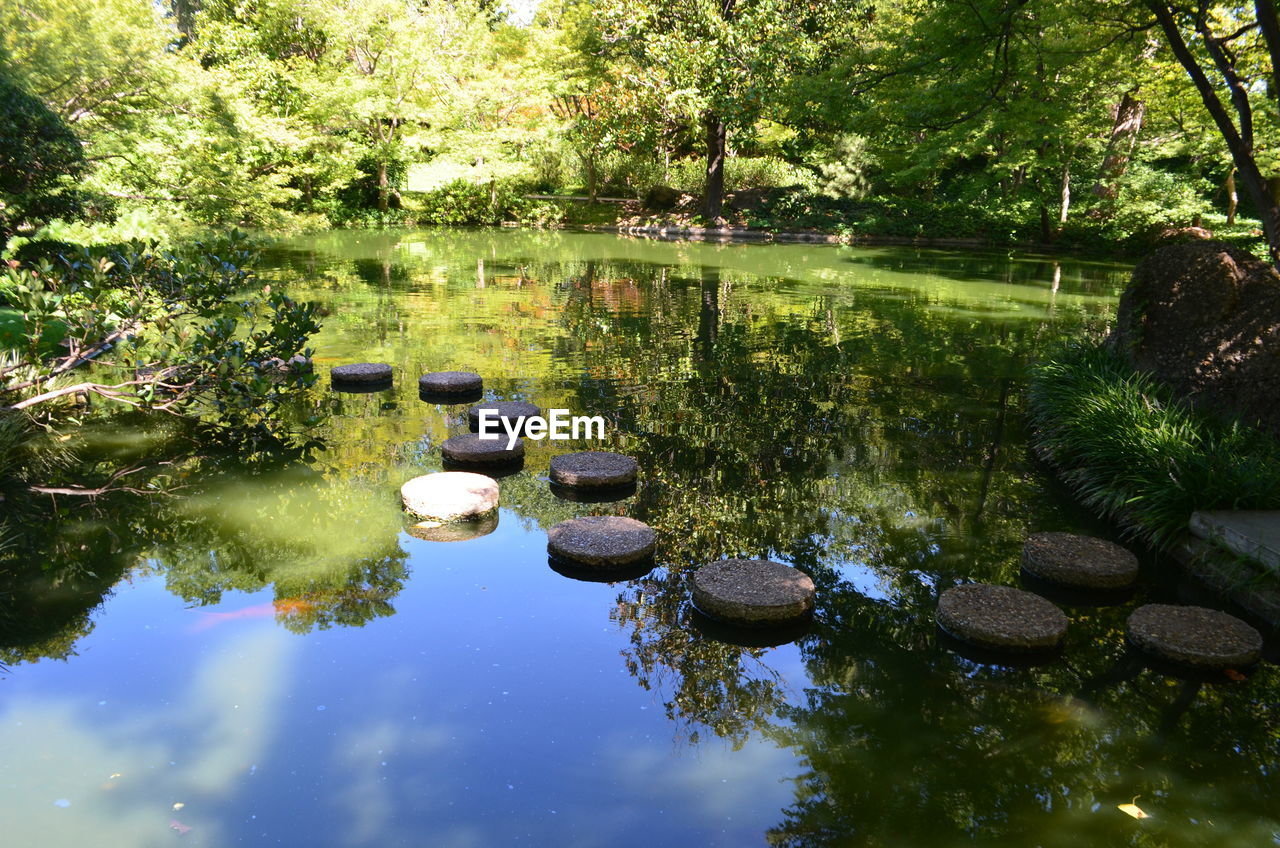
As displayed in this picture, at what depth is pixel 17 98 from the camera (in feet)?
25.0

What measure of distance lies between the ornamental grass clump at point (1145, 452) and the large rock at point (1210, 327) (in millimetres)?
160

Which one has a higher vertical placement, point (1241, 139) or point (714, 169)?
point (714, 169)

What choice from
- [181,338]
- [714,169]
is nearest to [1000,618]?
[181,338]

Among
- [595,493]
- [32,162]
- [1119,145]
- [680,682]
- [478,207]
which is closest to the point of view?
[680,682]

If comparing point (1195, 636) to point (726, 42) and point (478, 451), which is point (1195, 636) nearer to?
point (478, 451)

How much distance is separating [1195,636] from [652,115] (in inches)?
939

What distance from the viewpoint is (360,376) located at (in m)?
8.79

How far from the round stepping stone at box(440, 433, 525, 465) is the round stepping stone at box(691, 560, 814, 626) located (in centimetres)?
242

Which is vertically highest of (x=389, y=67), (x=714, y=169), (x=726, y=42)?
(x=726, y=42)

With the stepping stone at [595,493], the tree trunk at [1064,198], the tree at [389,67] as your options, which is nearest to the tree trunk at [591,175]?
the tree at [389,67]

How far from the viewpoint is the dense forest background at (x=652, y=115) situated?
32.1 feet

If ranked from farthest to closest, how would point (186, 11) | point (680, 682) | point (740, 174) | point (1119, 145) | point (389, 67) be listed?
point (186, 11) < point (740, 174) < point (389, 67) < point (1119, 145) < point (680, 682)

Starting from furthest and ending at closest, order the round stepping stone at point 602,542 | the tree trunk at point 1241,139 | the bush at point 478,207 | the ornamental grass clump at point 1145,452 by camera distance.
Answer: the bush at point 478,207
the tree trunk at point 1241,139
the ornamental grass clump at point 1145,452
the round stepping stone at point 602,542

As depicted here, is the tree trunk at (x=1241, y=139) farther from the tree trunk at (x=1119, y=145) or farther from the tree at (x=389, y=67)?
the tree at (x=389, y=67)
